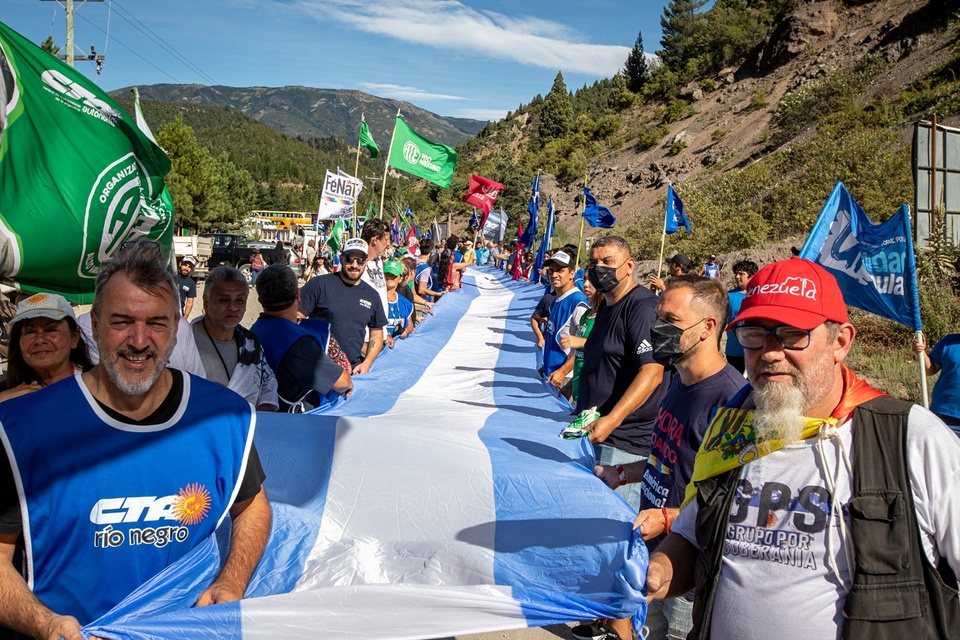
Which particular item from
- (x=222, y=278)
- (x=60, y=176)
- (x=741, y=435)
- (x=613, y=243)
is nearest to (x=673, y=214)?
(x=613, y=243)

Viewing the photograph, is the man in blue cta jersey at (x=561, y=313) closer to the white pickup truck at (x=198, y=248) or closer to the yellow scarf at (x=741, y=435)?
the yellow scarf at (x=741, y=435)

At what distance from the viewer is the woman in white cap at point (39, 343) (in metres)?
3.61

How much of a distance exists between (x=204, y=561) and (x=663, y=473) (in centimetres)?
183

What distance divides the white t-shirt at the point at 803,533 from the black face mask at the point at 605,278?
243 centimetres

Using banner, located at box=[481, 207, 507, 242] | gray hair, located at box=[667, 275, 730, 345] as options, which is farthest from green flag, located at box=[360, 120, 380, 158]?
gray hair, located at box=[667, 275, 730, 345]

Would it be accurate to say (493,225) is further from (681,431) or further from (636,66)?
Answer: (636,66)

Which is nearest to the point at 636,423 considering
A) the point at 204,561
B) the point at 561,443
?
the point at 561,443

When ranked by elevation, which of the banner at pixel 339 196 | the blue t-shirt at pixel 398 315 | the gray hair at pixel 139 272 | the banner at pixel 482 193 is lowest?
the blue t-shirt at pixel 398 315

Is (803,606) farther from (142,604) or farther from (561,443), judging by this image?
(561,443)

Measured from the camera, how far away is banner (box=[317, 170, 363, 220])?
1803 centimetres

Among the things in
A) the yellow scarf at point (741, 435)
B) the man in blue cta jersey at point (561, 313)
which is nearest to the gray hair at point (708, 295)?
the yellow scarf at point (741, 435)

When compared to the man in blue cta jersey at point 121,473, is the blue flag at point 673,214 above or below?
above

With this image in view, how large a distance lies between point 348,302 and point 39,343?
300cm

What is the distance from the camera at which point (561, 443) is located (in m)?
4.36
